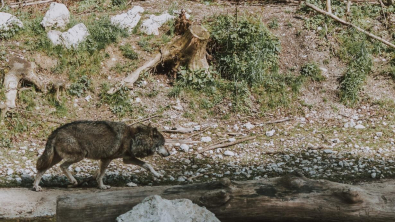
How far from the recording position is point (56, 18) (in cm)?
1197

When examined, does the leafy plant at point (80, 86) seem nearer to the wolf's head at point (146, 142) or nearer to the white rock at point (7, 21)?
the white rock at point (7, 21)

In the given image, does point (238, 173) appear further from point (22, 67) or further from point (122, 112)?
point (22, 67)

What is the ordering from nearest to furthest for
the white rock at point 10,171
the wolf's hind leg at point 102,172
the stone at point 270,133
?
1. the wolf's hind leg at point 102,172
2. the white rock at point 10,171
3. the stone at point 270,133

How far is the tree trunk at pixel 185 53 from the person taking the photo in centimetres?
1077

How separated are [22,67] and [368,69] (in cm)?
835

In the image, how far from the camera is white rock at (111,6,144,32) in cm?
1224

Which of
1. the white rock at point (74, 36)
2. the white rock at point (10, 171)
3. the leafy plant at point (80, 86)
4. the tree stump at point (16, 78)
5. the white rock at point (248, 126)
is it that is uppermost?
the white rock at point (74, 36)

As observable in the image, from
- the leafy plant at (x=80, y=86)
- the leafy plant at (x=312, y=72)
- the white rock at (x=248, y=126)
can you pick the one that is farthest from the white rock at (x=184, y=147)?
the leafy plant at (x=312, y=72)

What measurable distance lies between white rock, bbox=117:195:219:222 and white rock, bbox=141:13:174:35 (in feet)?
25.2

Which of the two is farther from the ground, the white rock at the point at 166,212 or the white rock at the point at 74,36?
the white rock at the point at 74,36

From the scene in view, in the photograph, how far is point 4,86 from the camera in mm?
9672

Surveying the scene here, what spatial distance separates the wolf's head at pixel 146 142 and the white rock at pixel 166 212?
72.3 inches

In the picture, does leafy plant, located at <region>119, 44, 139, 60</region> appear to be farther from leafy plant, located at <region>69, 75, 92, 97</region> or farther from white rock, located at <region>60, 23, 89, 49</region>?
leafy plant, located at <region>69, 75, 92, 97</region>

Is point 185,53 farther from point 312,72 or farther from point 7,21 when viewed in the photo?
point 7,21
